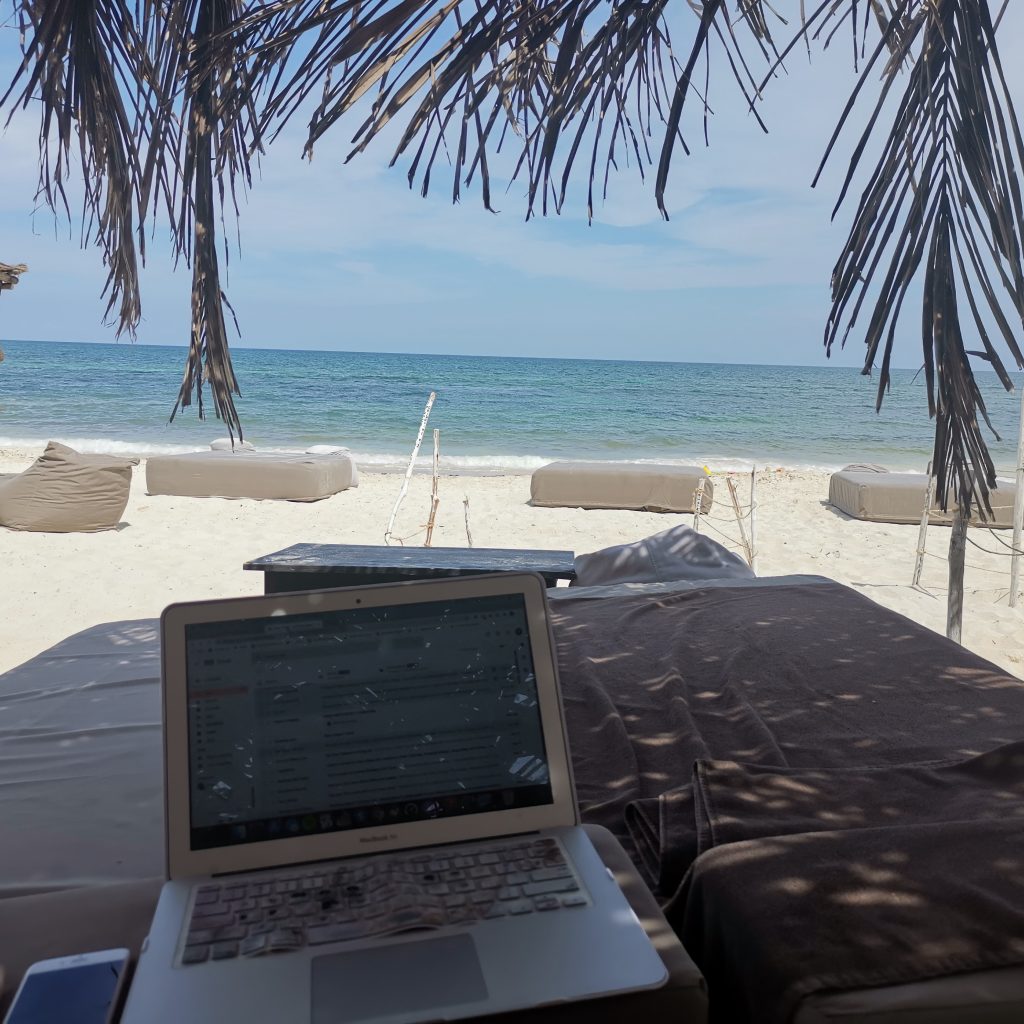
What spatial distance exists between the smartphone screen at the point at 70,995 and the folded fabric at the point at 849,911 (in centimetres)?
56

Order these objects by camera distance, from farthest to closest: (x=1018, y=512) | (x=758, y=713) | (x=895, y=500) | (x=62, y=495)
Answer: (x=895, y=500), (x=62, y=495), (x=1018, y=512), (x=758, y=713)

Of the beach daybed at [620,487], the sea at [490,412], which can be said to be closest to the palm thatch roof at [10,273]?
the beach daybed at [620,487]

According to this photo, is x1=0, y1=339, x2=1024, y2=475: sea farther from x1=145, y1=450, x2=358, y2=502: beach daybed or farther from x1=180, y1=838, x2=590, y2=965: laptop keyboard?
x1=180, y1=838, x2=590, y2=965: laptop keyboard

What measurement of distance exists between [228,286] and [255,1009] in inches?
43.9

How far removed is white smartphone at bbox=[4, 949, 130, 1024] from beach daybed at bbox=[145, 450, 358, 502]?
7607mm

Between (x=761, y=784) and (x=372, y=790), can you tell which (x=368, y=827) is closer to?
(x=372, y=790)

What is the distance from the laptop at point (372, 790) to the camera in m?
0.75

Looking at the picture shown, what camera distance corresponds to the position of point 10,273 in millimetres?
3816

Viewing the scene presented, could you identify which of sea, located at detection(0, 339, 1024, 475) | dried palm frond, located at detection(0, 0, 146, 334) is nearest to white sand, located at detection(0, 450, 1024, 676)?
A: dried palm frond, located at detection(0, 0, 146, 334)

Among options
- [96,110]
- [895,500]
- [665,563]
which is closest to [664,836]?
[96,110]

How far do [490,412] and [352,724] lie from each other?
24549mm

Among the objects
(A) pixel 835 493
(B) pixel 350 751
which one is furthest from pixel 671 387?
(B) pixel 350 751

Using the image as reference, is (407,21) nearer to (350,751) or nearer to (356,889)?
(350,751)

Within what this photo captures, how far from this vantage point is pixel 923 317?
1.65 m
